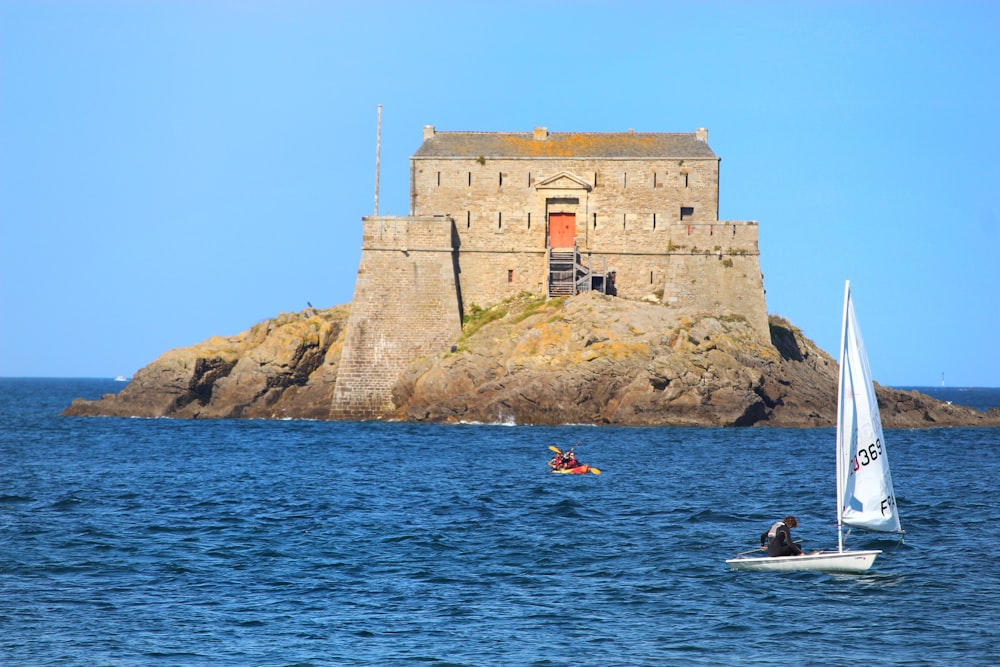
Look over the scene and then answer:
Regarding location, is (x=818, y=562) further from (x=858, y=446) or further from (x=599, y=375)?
(x=599, y=375)

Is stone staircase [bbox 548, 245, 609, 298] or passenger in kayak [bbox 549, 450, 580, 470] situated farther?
stone staircase [bbox 548, 245, 609, 298]

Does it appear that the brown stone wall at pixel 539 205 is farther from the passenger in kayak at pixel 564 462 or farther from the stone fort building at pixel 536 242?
the passenger in kayak at pixel 564 462

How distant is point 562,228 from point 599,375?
9489 millimetres

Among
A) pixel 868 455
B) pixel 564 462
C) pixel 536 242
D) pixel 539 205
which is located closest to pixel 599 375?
pixel 536 242

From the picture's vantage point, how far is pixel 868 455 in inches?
888

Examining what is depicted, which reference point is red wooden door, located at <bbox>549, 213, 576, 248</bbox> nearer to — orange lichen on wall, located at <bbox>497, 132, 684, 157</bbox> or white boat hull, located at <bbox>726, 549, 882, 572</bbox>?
orange lichen on wall, located at <bbox>497, 132, 684, 157</bbox>

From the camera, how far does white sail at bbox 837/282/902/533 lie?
22469 mm

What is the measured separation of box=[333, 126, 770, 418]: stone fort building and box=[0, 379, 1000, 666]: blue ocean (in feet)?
47.0

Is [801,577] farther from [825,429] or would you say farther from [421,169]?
[421,169]

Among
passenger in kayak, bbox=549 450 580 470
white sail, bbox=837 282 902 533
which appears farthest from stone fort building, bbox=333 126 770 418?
white sail, bbox=837 282 902 533

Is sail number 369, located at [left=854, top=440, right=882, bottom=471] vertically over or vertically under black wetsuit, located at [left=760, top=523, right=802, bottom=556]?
over

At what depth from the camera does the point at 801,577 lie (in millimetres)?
22062

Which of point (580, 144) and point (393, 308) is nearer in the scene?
point (393, 308)

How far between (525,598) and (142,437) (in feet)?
118
